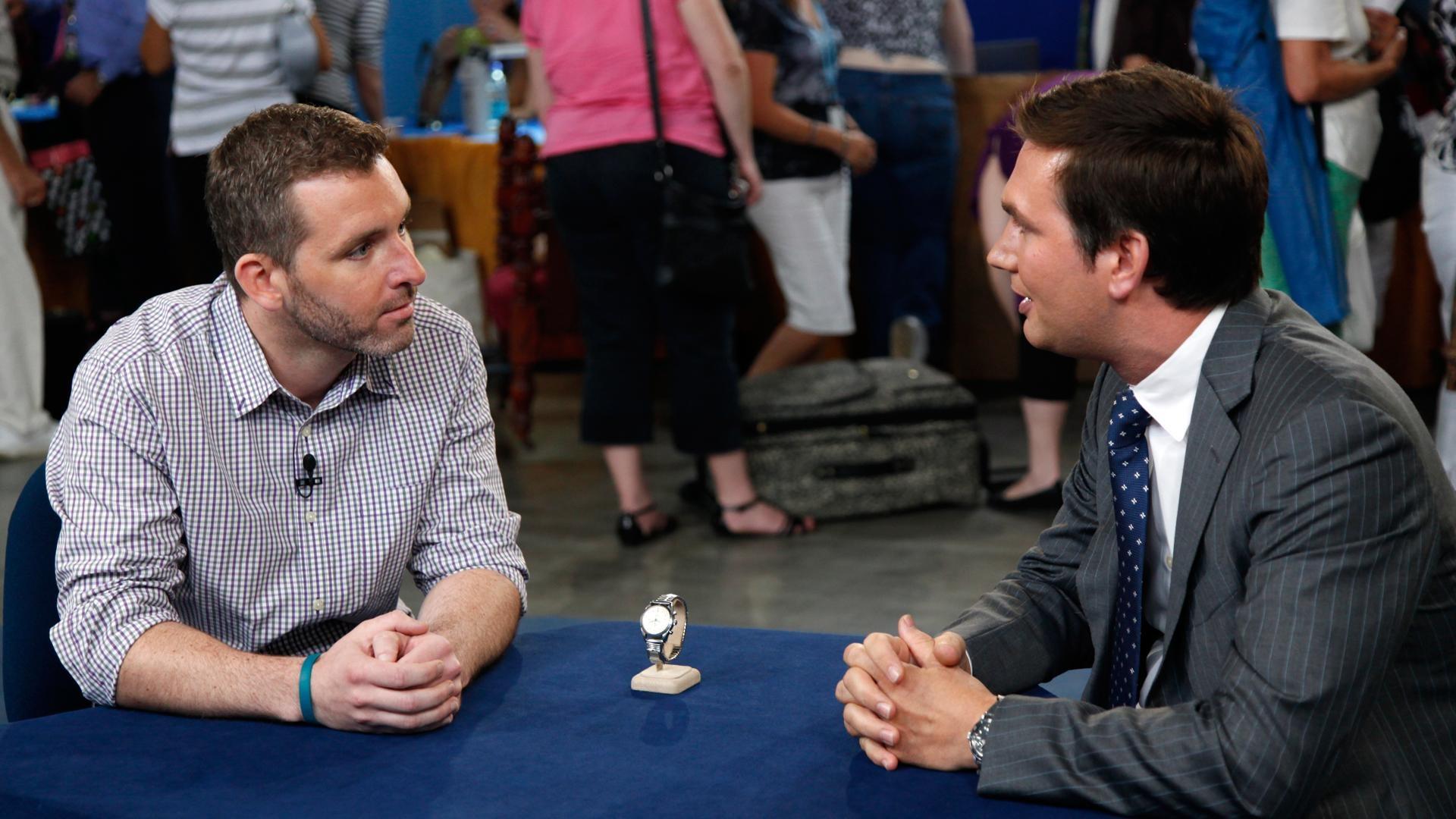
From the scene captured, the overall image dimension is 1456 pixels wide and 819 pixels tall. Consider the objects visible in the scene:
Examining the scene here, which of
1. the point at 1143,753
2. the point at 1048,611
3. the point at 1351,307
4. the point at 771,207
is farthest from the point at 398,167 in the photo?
the point at 1143,753

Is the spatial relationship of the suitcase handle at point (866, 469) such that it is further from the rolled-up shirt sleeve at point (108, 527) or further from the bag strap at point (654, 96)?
the rolled-up shirt sleeve at point (108, 527)

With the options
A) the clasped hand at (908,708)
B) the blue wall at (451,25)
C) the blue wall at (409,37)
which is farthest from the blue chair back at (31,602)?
the blue wall at (409,37)

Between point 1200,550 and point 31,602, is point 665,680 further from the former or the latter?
point 31,602

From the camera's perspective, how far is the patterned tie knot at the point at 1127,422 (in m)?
1.49

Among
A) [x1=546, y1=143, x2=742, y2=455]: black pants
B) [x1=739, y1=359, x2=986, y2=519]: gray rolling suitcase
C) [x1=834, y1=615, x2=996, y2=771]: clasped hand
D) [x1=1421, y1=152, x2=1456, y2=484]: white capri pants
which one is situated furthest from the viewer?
[x1=739, y1=359, x2=986, y2=519]: gray rolling suitcase

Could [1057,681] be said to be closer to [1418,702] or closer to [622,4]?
[1418,702]

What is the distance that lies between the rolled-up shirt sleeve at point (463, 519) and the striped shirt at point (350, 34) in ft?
9.95

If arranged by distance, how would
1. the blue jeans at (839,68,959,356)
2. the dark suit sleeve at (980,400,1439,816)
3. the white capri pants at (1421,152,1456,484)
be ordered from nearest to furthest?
1. the dark suit sleeve at (980,400,1439,816)
2. the white capri pants at (1421,152,1456,484)
3. the blue jeans at (839,68,959,356)

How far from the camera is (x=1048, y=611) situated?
1.64 metres

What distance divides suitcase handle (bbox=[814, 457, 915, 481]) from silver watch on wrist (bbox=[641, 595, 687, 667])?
8.85 feet

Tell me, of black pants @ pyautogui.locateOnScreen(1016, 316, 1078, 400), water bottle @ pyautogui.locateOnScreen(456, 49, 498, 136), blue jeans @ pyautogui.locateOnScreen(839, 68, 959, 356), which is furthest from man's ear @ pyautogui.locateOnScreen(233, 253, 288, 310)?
water bottle @ pyautogui.locateOnScreen(456, 49, 498, 136)

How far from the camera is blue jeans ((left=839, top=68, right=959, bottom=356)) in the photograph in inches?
194

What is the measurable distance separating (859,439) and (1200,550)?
9.52ft

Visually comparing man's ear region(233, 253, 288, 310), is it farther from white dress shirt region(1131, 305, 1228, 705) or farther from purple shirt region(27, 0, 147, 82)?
purple shirt region(27, 0, 147, 82)
